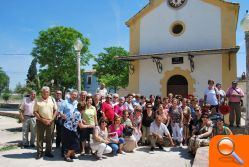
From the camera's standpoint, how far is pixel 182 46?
15852 millimetres

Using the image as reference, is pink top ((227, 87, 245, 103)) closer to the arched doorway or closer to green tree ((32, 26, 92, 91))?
the arched doorway

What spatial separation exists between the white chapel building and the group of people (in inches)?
160

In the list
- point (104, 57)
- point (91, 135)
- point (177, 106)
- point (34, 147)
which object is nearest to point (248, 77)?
point (177, 106)

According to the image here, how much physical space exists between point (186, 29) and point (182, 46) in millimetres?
877

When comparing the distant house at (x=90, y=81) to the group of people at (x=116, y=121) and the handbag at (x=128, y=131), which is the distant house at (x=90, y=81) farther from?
the handbag at (x=128, y=131)

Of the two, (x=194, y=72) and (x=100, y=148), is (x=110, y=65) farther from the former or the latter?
(x=100, y=148)

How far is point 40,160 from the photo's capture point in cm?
787

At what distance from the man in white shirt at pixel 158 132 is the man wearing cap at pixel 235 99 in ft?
9.98

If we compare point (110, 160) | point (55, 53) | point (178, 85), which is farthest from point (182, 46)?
point (55, 53)

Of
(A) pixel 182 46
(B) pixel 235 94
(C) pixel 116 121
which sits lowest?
(C) pixel 116 121

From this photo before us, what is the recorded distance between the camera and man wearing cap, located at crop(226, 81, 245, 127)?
11.1 m

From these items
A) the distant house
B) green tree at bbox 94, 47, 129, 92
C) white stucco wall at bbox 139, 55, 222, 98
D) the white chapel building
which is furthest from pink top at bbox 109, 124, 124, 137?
the distant house

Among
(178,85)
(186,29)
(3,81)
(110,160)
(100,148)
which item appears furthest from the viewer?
(3,81)

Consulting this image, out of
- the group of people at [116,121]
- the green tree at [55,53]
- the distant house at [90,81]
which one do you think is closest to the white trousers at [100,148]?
the group of people at [116,121]
